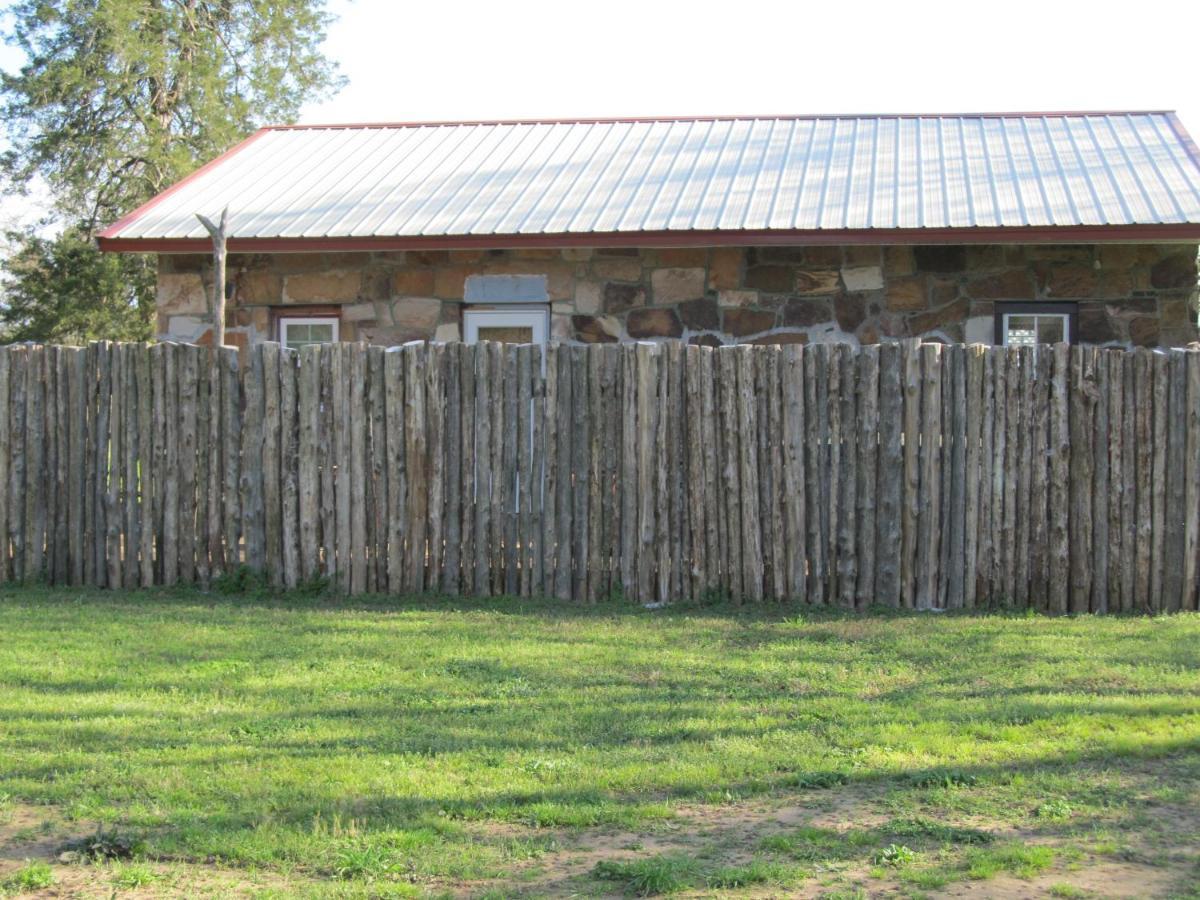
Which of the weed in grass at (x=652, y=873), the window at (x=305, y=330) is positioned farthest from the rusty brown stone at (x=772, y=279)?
the weed in grass at (x=652, y=873)

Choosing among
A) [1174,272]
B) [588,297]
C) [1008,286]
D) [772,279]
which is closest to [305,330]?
[588,297]

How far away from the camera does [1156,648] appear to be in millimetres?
7371

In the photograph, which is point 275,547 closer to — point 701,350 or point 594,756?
point 701,350

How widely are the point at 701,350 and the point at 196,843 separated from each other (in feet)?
17.1

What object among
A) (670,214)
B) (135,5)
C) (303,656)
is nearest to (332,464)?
(303,656)

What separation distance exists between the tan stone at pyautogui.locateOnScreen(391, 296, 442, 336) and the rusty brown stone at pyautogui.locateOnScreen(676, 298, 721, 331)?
6.56 feet

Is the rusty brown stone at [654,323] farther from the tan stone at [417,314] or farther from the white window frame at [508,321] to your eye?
the tan stone at [417,314]

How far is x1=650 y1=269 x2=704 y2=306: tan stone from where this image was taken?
438 inches

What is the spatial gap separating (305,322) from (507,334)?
1.74m

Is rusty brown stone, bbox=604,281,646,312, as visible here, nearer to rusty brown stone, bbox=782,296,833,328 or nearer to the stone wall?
the stone wall

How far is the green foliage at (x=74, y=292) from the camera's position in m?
26.1

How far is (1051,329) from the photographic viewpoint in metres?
11.0

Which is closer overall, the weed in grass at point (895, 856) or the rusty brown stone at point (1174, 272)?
the weed in grass at point (895, 856)

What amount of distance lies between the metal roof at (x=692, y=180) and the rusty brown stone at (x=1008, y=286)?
0.48m
